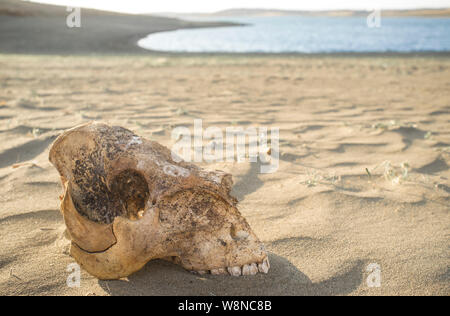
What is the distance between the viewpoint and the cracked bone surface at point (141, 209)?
1.78m

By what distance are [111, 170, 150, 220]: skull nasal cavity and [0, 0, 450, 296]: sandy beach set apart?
1.10 feet

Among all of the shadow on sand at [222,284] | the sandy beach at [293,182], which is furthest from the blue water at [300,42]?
the shadow on sand at [222,284]

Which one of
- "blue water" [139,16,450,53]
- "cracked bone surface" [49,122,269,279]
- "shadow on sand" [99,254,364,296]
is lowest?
"shadow on sand" [99,254,364,296]

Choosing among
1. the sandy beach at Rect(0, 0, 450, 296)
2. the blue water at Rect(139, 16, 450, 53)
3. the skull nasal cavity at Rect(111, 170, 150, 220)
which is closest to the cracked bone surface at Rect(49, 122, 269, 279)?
the skull nasal cavity at Rect(111, 170, 150, 220)

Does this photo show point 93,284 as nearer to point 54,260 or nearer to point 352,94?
point 54,260

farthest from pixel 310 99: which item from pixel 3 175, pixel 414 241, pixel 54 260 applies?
pixel 54 260

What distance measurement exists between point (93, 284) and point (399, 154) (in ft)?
11.2

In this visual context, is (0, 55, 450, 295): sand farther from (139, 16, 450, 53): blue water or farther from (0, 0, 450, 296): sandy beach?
(139, 16, 450, 53): blue water

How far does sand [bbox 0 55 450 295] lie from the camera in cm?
201

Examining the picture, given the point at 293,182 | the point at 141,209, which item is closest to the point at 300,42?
the point at 293,182

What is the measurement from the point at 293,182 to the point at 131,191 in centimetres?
172

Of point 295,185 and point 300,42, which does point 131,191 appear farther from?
point 300,42

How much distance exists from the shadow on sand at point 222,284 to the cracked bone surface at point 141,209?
0.05 m

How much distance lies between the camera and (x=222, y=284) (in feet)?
6.34
